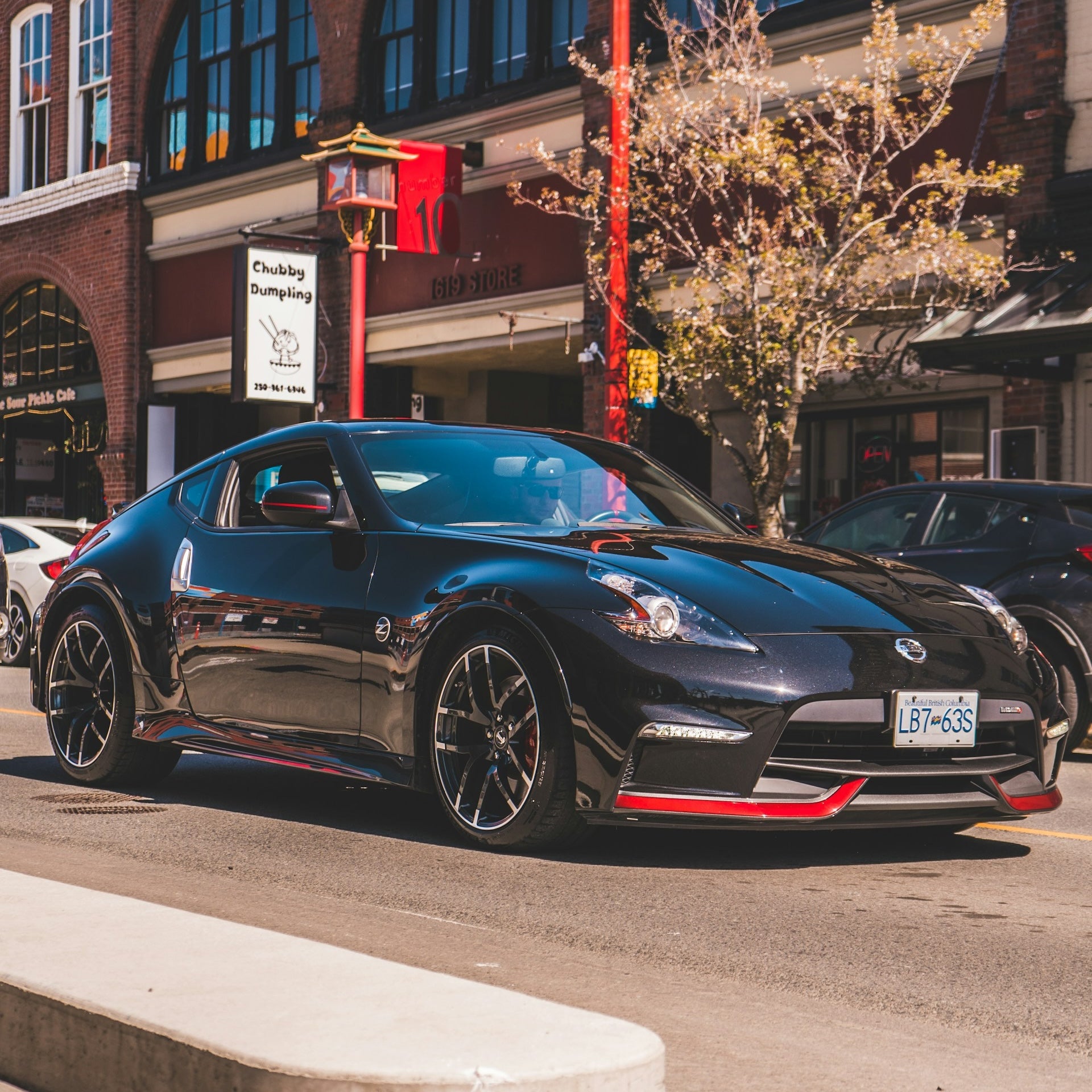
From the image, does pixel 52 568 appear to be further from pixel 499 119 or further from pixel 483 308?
pixel 499 119

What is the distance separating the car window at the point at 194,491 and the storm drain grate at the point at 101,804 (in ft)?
4.05

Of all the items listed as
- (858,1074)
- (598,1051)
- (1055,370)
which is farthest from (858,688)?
(1055,370)

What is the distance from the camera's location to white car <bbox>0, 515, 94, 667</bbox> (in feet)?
56.5

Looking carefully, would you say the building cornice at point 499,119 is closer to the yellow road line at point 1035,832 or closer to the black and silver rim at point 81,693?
the black and silver rim at point 81,693

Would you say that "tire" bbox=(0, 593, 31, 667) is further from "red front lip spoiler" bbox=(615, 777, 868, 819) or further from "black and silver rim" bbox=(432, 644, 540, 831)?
"red front lip spoiler" bbox=(615, 777, 868, 819)

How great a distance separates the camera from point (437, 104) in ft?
83.7

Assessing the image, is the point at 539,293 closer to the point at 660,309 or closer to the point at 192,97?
the point at 660,309

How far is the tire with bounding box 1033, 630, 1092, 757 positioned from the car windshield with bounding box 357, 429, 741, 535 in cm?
365

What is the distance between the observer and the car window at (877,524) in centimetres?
1123

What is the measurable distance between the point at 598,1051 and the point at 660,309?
18619 millimetres

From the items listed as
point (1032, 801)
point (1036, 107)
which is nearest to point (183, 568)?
point (1032, 801)

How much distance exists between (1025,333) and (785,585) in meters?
10.6

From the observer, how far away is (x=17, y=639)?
56.6ft

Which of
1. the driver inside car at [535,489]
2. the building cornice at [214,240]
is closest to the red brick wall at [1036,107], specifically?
the building cornice at [214,240]
